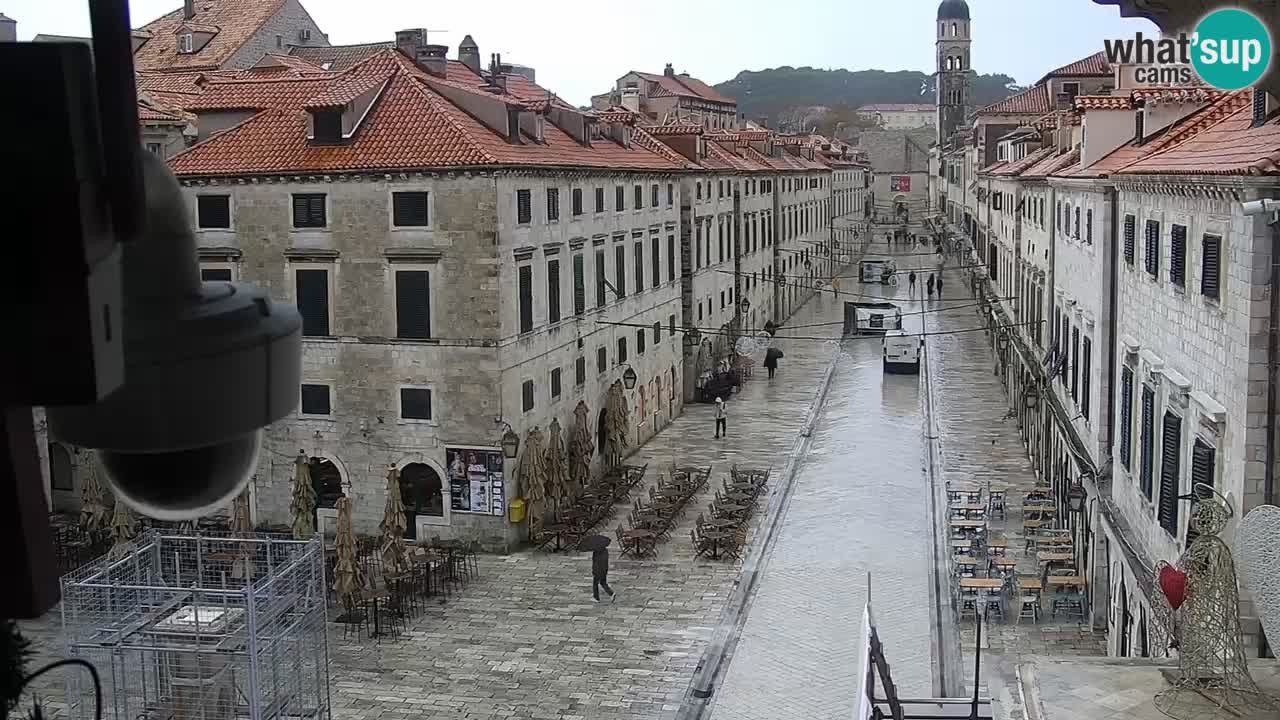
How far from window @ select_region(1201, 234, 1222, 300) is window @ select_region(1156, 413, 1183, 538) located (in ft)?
5.91

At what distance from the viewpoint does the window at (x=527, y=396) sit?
93.9 feet

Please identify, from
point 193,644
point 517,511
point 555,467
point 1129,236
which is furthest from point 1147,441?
point 555,467

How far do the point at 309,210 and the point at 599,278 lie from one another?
8871 mm

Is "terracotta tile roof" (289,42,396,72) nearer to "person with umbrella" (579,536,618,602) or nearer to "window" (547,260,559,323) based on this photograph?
"window" (547,260,559,323)

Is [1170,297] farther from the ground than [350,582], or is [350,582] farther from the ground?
[1170,297]

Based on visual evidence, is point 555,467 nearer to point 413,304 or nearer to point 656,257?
point 413,304

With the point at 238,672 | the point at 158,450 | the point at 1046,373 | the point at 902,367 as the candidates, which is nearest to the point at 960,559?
the point at 1046,373

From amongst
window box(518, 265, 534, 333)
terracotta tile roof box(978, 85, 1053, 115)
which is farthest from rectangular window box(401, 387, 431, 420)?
terracotta tile roof box(978, 85, 1053, 115)

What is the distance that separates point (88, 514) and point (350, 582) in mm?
8128

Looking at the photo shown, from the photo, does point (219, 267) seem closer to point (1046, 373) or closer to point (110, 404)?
point (1046, 373)

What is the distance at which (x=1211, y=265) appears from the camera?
548 inches

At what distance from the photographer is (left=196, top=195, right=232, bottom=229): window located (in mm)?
29047

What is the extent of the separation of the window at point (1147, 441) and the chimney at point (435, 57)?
2290 cm

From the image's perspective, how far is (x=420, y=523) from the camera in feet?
91.6
